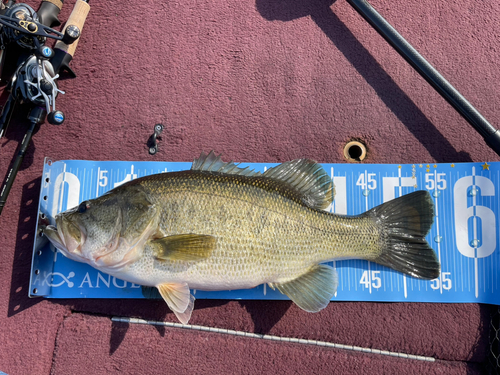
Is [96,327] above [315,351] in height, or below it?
below

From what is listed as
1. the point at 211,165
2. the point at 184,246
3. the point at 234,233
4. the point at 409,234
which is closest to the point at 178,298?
the point at 184,246

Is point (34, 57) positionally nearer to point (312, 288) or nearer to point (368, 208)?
point (312, 288)

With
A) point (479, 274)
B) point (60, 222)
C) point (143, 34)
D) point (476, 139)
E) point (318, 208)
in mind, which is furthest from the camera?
point (143, 34)

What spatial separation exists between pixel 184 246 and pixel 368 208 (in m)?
1.21

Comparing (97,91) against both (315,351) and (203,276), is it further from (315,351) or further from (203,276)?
(315,351)

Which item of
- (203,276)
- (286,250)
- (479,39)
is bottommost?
(203,276)

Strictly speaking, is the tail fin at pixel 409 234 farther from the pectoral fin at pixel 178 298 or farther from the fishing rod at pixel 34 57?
the fishing rod at pixel 34 57

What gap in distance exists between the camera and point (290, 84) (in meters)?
2.21

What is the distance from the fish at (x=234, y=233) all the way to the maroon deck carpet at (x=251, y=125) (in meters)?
0.35

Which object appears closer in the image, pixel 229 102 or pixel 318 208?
pixel 318 208

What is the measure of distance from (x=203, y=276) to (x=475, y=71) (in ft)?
7.47

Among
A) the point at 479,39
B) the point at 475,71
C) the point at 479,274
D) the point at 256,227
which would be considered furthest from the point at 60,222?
the point at 479,39

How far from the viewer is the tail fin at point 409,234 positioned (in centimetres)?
186

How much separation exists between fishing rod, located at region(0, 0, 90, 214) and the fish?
0.74 metres
